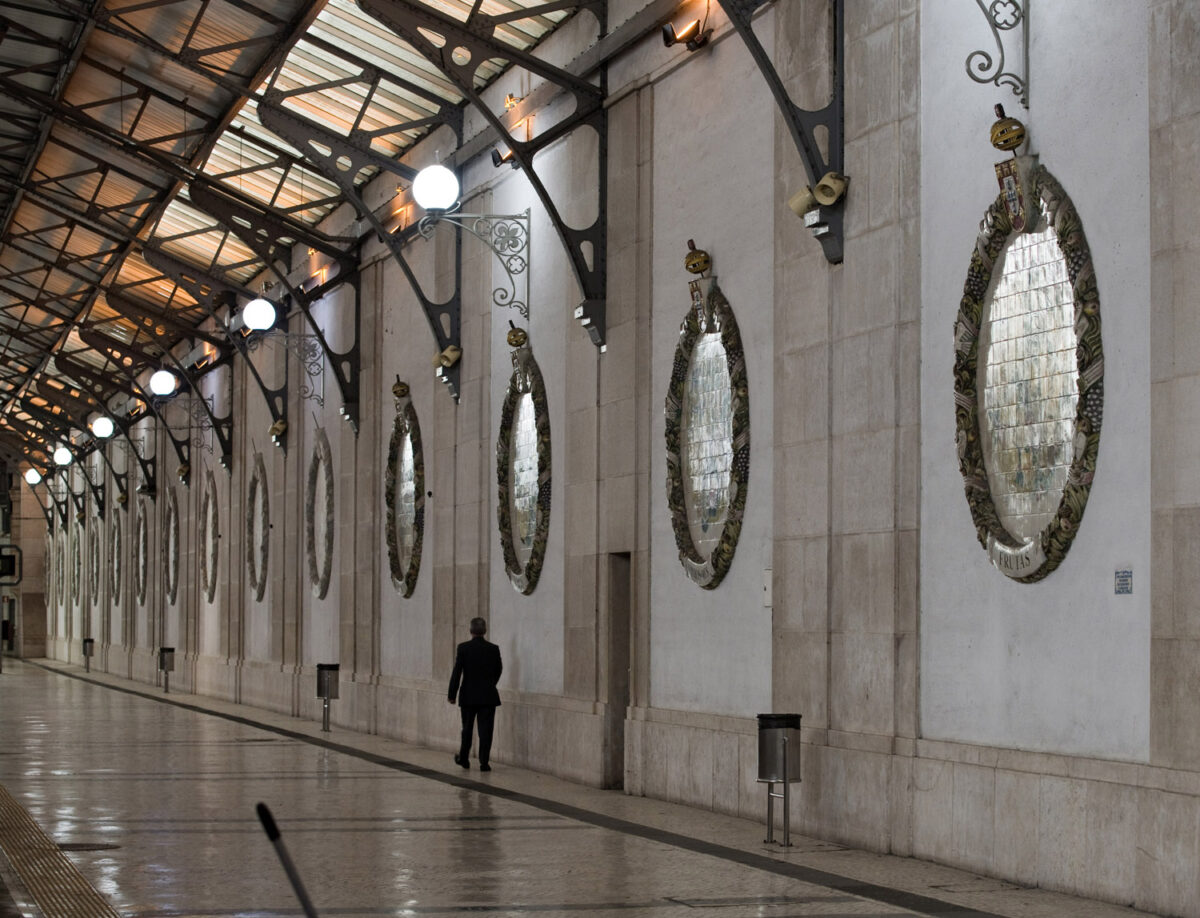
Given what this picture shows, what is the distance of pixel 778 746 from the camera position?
14.1m

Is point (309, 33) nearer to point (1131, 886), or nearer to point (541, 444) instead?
point (541, 444)

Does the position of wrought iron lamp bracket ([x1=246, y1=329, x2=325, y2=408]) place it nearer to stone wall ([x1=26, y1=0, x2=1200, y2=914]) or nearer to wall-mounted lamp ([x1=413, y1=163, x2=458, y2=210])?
stone wall ([x1=26, y1=0, x2=1200, y2=914])

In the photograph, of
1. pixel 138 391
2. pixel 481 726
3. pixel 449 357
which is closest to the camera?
pixel 481 726

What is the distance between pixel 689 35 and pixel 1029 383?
6623 mm

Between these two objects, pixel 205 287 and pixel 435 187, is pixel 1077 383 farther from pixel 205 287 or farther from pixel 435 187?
pixel 205 287

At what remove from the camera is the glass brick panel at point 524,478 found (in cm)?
2244

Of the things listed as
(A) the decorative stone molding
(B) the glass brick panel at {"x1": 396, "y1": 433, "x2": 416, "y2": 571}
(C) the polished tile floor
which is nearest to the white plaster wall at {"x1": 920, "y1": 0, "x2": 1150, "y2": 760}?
(C) the polished tile floor

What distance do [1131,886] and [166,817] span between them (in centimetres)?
916

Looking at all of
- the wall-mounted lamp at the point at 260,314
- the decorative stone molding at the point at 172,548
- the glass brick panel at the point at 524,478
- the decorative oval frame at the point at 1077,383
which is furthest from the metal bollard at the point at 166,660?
the decorative oval frame at the point at 1077,383

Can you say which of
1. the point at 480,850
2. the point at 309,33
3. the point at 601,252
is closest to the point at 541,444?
the point at 601,252

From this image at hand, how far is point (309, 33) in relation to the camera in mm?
24266

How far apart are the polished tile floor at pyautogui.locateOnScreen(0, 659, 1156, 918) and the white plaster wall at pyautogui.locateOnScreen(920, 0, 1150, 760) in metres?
1.29

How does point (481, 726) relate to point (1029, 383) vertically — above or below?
below

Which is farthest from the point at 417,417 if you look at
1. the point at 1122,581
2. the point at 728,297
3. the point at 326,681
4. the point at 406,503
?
the point at 1122,581
